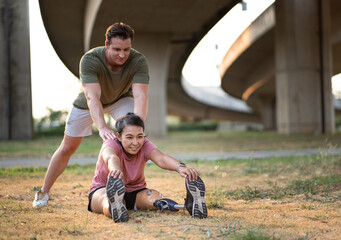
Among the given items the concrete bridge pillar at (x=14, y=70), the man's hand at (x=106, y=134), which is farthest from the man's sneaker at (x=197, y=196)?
the concrete bridge pillar at (x=14, y=70)

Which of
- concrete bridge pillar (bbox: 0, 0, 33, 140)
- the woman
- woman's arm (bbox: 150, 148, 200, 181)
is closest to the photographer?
the woman

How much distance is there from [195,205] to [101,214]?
1.06m

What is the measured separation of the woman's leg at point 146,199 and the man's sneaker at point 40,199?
3.92 ft

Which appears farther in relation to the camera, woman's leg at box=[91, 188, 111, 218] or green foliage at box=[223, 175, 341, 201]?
green foliage at box=[223, 175, 341, 201]

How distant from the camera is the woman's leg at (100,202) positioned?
382cm

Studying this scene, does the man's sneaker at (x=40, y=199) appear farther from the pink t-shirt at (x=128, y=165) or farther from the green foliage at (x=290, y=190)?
the green foliage at (x=290, y=190)

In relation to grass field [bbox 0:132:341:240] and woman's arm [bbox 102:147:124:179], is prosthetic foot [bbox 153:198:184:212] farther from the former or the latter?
woman's arm [bbox 102:147:124:179]

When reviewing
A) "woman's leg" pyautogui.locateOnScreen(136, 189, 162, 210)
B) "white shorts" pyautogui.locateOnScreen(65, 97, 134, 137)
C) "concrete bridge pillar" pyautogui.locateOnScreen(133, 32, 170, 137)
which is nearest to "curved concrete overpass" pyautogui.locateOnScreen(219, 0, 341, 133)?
"concrete bridge pillar" pyautogui.locateOnScreen(133, 32, 170, 137)

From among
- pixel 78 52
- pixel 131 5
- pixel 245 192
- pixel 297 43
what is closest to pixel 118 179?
pixel 245 192

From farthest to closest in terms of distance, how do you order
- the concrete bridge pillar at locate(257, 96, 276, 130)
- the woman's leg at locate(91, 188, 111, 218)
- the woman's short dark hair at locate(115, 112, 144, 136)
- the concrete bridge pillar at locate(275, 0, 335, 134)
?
1. the concrete bridge pillar at locate(257, 96, 276, 130)
2. the concrete bridge pillar at locate(275, 0, 335, 134)
3. the woman's short dark hair at locate(115, 112, 144, 136)
4. the woman's leg at locate(91, 188, 111, 218)

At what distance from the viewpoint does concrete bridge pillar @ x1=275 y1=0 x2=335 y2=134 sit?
23.2m

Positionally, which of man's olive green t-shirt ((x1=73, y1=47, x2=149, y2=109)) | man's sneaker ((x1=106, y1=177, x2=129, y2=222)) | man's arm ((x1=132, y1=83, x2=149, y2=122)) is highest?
man's olive green t-shirt ((x1=73, y1=47, x2=149, y2=109))

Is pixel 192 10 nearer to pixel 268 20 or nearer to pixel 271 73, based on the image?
pixel 268 20

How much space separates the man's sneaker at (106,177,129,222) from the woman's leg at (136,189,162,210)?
503 millimetres
